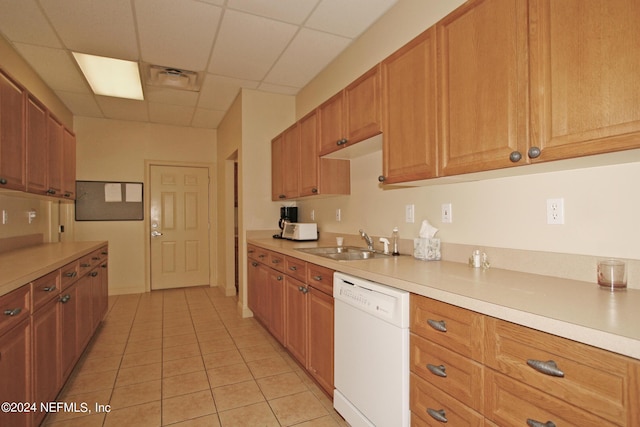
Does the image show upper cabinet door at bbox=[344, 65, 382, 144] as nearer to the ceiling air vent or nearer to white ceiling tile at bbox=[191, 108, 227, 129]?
the ceiling air vent

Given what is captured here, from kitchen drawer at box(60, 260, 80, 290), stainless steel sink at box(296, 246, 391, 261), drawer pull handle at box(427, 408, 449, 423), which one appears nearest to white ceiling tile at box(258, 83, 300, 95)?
stainless steel sink at box(296, 246, 391, 261)

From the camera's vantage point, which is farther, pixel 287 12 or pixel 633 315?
pixel 287 12

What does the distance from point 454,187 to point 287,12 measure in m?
1.73

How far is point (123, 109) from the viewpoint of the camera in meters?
4.45

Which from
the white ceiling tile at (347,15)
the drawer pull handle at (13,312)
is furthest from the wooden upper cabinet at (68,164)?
the white ceiling tile at (347,15)

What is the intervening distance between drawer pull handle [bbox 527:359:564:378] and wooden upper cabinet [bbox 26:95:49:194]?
3117 mm

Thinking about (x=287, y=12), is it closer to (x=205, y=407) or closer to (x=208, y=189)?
(x=205, y=407)

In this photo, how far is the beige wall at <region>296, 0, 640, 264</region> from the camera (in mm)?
1230

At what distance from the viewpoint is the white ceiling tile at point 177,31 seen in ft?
7.60

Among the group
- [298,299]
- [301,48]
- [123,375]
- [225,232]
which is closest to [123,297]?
[225,232]

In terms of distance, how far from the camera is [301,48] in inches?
116

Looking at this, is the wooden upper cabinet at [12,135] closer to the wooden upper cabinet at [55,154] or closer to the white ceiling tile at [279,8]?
the wooden upper cabinet at [55,154]

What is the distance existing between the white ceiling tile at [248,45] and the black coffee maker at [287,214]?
4.89 feet

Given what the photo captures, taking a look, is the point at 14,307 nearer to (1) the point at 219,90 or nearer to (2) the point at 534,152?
(2) the point at 534,152
